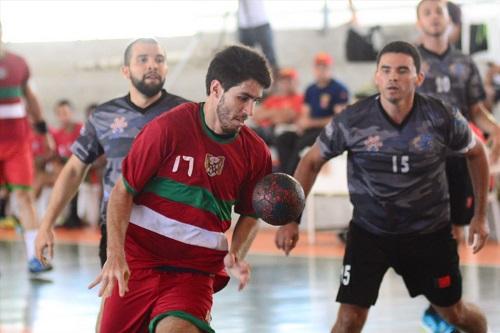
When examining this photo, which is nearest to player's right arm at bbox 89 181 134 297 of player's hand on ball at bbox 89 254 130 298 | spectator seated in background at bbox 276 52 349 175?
player's hand on ball at bbox 89 254 130 298

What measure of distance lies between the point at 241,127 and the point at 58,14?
13136 millimetres

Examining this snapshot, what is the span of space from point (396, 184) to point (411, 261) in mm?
450

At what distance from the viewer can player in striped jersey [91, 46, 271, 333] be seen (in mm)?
4805

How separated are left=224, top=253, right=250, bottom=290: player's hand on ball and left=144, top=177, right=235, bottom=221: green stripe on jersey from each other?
0.26 metres

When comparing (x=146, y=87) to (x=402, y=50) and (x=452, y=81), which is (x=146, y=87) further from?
(x=452, y=81)

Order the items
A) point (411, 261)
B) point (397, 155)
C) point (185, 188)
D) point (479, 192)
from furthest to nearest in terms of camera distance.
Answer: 1. point (479, 192)
2. point (411, 261)
3. point (397, 155)
4. point (185, 188)

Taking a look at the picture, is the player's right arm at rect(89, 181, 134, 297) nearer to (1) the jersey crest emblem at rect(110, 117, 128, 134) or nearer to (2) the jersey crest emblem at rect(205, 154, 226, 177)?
(2) the jersey crest emblem at rect(205, 154, 226, 177)

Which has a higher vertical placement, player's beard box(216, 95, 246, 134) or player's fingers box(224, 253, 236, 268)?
player's beard box(216, 95, 246, 134)

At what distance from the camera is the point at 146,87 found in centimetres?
630

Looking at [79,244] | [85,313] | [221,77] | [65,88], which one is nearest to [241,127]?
[221,77]

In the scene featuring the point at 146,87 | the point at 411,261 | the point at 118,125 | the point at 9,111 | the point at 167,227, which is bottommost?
the point at 411,261

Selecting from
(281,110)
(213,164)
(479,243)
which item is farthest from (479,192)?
(281,110)

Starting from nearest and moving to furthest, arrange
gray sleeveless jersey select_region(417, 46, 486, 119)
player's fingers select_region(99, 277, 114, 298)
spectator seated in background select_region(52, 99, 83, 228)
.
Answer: player's fingers select_region(99, 277, 114, 298), gray sleeveless jersey select_region(417, 46, 486, 119), spectator seated in background select_region(52, 99, 83, 228)

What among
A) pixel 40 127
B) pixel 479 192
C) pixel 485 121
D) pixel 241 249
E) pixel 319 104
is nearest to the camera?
pixel 241 249
